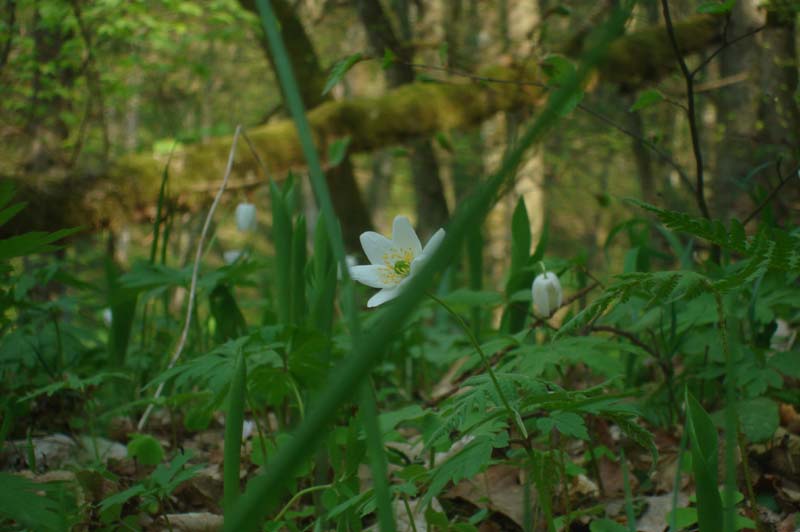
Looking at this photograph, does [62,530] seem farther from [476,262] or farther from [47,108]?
[47,108]

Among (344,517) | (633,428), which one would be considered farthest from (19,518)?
(633,428)

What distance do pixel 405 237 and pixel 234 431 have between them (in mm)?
399

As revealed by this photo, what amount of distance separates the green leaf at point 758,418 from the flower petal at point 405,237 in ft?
2.19

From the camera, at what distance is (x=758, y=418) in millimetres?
1260

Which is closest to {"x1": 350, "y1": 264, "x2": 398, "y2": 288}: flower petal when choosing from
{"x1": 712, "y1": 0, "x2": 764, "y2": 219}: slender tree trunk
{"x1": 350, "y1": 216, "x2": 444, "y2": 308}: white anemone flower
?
{"x1": 350, "y1": 216, "x2": 444, "y2": 308}: white anemone flower

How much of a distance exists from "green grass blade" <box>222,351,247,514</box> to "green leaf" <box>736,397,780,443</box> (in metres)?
0.87

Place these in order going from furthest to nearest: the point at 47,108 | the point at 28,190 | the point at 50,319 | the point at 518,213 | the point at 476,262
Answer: the point at 47,108
the point at 28,190
the point at 476,262
the point at 50,319
the point at 518,213

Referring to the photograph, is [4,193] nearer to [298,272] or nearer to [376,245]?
[376,245]

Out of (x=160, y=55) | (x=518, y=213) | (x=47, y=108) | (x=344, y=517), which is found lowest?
(x=344, y=517)

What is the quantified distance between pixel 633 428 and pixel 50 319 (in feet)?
5.56

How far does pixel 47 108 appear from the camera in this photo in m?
5.47

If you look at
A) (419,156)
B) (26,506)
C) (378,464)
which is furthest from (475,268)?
(419,156)

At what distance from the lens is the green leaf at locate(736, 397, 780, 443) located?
4.05ft

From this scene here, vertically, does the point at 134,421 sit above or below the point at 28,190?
below
